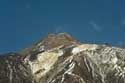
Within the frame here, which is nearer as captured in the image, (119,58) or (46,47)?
(119,58)

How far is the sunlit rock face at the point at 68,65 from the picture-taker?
5886 inches

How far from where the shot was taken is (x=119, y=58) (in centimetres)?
15512

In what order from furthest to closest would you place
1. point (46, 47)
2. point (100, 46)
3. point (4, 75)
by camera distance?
point (46, 47), point (100, 46), point (4, 75)

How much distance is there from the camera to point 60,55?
514ft

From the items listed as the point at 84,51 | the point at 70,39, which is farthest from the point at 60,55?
the point at 70,39

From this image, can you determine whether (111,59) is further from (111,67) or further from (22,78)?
(22,78)

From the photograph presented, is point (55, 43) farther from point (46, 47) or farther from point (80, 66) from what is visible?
point (80, 66)

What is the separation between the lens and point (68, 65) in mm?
152625

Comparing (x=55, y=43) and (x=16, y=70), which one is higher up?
(x=55, y=43)

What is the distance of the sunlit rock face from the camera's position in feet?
490

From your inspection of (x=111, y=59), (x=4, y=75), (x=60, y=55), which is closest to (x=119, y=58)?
(x=111, y=59)

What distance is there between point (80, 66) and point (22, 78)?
11674 mm

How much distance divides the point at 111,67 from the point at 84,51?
6.43 metres

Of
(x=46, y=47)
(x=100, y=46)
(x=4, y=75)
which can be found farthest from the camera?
(x=46, y=47)
